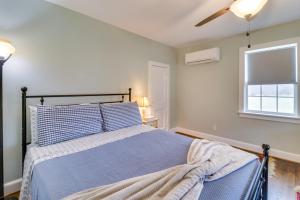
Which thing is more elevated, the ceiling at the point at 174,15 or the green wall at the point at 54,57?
the ceiling at the point at 174,15

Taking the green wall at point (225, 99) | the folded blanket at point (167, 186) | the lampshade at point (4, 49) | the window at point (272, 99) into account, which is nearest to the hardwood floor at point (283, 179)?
the green wall at point (225, 99)

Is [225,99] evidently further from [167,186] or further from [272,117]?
[167,186]

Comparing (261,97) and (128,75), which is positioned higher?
(128,75)

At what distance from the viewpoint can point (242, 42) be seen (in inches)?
133

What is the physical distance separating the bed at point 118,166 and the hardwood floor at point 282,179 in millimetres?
739

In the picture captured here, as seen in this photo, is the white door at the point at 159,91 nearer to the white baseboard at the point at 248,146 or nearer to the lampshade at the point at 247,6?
the white baseboard at the point at 248,146

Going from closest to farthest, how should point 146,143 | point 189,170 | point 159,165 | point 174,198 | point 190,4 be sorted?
point 174,198 < point 189,170 < point 159,165 < point 146,143 < point 190,4

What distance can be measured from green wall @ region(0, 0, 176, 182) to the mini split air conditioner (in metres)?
1.43

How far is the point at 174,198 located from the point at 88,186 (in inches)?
23.5

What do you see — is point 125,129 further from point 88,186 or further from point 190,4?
point 190,4

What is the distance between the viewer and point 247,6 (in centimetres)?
160

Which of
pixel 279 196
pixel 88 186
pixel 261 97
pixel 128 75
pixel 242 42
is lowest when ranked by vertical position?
pixel 279 196

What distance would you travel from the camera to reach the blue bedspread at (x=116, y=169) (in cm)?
106

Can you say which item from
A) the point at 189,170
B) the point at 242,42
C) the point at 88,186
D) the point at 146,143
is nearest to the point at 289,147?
the point at 242,42
